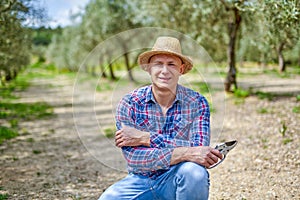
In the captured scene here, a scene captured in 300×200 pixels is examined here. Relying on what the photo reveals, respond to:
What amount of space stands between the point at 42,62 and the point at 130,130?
131300 mm

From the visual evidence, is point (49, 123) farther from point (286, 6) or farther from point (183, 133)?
point (183, 133)

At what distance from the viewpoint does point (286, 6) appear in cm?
829

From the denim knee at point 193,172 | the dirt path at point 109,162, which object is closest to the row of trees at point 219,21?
the dirt path at point 109,162

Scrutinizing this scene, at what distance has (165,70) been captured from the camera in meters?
3.83

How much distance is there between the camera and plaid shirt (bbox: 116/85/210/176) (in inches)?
149

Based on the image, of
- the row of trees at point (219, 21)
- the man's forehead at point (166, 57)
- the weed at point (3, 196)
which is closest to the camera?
the man's forehead at point (166, 57)

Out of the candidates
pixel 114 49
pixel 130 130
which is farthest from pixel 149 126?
pixel 114 49

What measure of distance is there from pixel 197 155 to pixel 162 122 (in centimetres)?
58

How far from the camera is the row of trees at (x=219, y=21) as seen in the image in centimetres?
1014

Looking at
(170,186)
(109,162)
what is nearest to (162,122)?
(170,186)

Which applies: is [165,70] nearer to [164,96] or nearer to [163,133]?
[164,96]

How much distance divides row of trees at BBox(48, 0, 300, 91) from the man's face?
394cm

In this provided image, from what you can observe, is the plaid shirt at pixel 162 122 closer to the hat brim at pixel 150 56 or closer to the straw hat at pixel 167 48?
the hat brim at pixel 150 56

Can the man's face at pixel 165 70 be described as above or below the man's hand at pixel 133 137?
above
